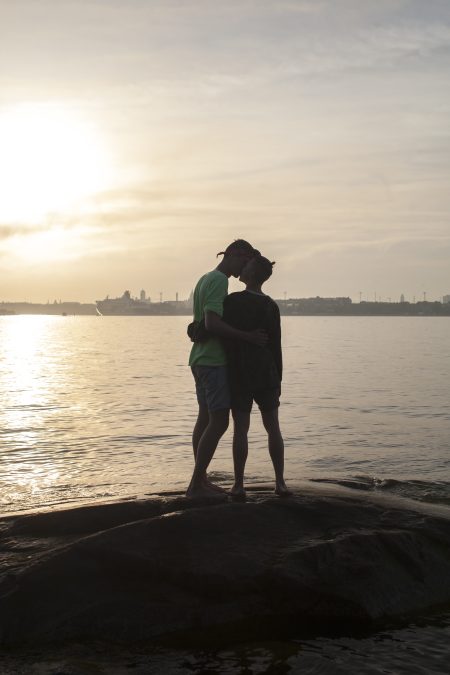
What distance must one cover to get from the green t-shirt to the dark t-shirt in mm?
93

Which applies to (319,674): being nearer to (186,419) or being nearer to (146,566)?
(146,566)

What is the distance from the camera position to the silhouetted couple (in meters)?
6.35

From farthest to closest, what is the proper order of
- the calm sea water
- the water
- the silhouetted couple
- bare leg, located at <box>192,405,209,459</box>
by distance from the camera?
the calm sea water
bare leg, located at <box>192,405,209,459</box>
the silhouetted couple
the water

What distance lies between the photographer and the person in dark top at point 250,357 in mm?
6367

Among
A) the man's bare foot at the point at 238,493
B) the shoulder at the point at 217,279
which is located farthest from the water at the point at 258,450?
the shoulder at the point at 217,279

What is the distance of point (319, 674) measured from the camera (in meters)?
4.66

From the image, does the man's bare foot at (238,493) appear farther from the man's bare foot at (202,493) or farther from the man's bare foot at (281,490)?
the man's bare foot at (281,490)

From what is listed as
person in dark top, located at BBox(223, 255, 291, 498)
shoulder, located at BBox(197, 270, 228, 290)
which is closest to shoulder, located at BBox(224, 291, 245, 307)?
person in dark top, located at BBox(223, 255, 291, 498)

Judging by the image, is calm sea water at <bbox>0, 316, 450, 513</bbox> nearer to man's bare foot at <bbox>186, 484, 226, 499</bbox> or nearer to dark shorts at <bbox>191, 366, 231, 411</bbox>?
man's bare foot at <bbox>186, 484, 226, 499</bbox>

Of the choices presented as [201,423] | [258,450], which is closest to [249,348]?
[201,423]

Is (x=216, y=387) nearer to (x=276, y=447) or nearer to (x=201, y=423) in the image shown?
(x=201, y=423)

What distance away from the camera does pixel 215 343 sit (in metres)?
6.38

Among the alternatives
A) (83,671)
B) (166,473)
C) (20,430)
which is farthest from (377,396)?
(83,671)

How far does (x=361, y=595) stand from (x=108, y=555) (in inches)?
74.6
